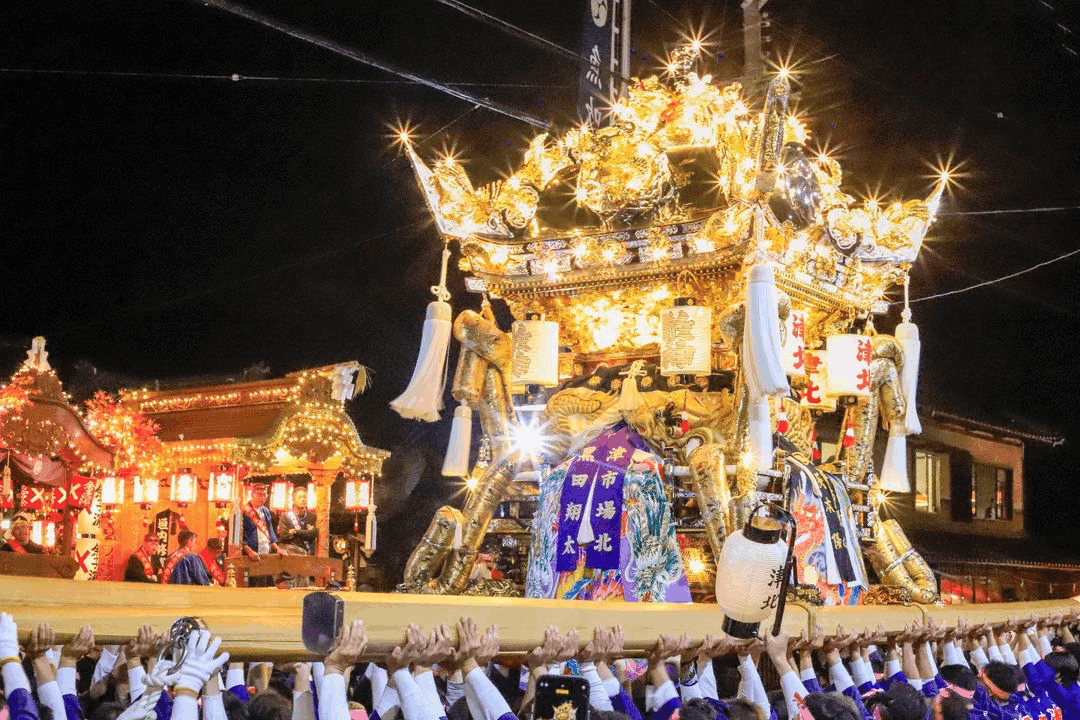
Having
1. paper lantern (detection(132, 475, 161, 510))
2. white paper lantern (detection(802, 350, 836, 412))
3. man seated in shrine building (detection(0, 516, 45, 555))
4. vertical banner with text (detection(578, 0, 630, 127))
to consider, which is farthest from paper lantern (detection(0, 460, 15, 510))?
white paper lantern (detection(802, 350, 836, 412))

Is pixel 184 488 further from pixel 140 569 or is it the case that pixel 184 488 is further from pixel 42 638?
pixel 42 638

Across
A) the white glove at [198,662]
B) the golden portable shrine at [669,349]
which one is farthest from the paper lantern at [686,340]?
the white glove at [198,662]

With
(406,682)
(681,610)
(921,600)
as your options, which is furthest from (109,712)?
(921,600)

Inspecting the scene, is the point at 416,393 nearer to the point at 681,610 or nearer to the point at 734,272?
the point at 734,272

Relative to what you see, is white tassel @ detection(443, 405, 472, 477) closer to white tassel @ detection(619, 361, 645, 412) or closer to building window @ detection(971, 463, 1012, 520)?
white tassel @ detection(619, 361, 645, 412)

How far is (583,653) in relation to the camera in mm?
3322

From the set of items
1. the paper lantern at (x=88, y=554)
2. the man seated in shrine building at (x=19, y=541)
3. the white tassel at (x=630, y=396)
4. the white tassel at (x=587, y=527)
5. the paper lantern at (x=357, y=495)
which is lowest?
the paper lantern at (x=88, y=554)

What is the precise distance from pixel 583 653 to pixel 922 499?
14765mm

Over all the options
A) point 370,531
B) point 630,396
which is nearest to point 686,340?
point 630,396

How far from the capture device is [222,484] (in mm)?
13711

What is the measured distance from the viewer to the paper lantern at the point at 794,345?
7531 mm

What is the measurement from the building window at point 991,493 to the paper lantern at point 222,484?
11.5m

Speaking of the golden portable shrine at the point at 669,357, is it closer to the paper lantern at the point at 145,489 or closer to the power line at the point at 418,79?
the power line at the point at 418,79

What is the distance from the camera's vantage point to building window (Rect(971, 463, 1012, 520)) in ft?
59.9
